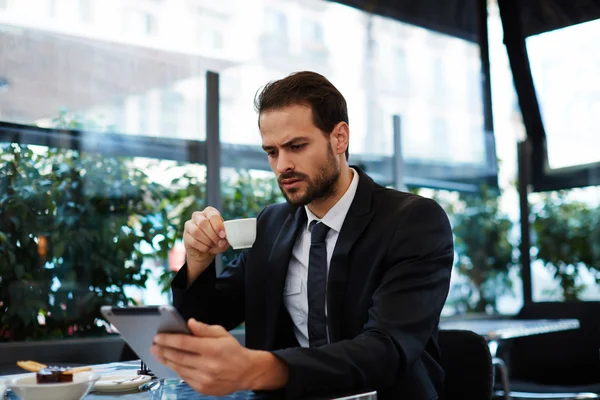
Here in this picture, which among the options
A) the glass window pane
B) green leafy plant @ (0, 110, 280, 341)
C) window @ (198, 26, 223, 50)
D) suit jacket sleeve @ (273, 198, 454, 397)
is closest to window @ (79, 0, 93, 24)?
green leafy plant @ (0, 110, 280, 341)

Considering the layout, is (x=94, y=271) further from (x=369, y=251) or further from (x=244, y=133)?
(x=369, y=251)

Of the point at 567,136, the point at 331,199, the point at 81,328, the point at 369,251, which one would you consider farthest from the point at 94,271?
the point at 567,136

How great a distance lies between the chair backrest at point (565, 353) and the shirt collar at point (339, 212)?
2.43 m

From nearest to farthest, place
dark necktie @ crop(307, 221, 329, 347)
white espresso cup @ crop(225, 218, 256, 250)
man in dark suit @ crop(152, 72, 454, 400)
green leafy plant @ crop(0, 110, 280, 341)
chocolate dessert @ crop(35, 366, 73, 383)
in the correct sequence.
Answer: chocolate dessert @ crop(35, 366, 73, 383)
man in dark suit @ crop(152, 72, 454, 400)
white espresso cup @ crop(225, 218, 256, 250)
dark necktie @ crop(307, 221, 329, 347)
green leafy plant @ crop(0, 110, 280, 341)

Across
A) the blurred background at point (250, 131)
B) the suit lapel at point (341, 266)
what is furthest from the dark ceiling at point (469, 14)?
the suit lapel at point (341, 266)

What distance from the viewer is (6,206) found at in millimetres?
2568

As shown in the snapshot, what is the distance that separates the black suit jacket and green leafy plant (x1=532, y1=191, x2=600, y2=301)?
331 centimetres

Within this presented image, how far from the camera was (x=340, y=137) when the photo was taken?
6.02ft

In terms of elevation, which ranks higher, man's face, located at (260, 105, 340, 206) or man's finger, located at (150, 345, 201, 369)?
man's face, located at (260, 105, 340, 206)

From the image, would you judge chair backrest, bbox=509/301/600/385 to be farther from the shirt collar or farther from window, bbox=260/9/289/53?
the shirt collar

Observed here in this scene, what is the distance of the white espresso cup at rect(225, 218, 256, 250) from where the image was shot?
151 cm

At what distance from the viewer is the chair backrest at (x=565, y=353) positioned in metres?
3.71

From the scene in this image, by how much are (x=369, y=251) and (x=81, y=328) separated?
1.55m

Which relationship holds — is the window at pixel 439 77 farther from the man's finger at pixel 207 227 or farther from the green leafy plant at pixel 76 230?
the man's finger at pixel 207 227
